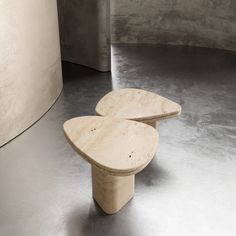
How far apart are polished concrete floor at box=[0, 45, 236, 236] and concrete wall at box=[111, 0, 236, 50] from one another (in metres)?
1.39

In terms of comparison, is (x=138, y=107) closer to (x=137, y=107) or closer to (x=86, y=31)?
(x=137, y=107)

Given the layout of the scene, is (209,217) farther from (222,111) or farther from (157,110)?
(222,111)

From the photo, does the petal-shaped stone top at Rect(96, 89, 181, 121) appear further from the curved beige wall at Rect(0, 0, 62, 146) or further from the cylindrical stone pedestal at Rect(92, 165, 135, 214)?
the curved beige wall at Rect(0, 0, 62, 146)

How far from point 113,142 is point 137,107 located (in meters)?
0.61

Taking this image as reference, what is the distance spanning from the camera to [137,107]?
2660mm

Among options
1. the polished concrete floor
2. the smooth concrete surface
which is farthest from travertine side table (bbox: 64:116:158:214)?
the smooth concrete surface

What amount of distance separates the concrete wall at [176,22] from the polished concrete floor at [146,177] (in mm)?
1390

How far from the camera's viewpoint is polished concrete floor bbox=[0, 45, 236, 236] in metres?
2.15

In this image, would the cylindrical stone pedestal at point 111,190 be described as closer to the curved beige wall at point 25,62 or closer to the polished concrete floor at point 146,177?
the polished concrete floor at point 146,177

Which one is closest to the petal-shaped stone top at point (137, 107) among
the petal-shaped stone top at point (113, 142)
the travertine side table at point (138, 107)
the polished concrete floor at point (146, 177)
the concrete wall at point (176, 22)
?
the travertine side table at point (138, 107)

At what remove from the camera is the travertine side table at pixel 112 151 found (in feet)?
6.30

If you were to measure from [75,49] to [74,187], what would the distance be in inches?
107

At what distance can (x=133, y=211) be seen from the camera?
Answer: 225cm

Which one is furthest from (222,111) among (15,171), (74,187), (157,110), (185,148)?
(15,171)
